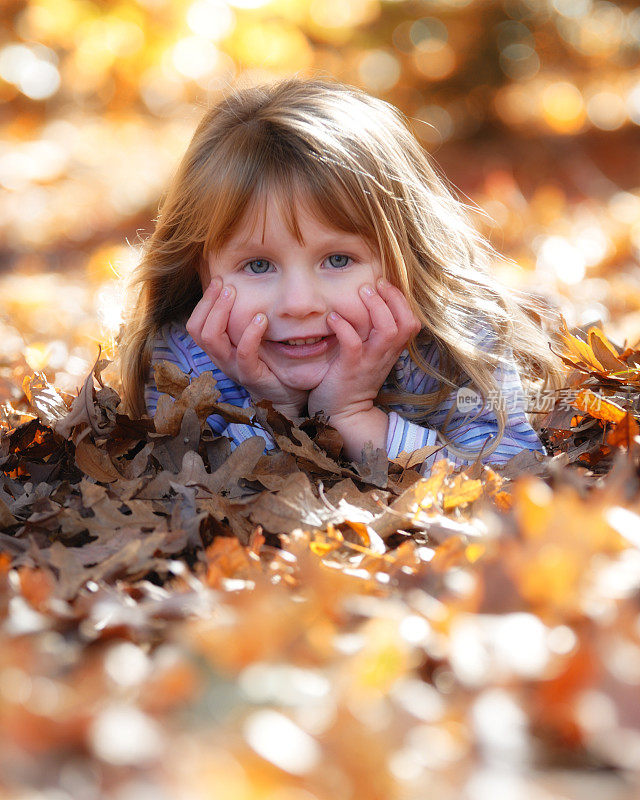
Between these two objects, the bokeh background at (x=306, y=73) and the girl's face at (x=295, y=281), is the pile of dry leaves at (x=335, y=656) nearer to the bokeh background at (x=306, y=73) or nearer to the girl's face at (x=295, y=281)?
the girl's face at (x=295, y=281)

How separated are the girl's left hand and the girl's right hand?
82 mm

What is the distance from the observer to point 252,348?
80.4 inches

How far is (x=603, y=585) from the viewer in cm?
88

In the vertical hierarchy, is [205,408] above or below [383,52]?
below

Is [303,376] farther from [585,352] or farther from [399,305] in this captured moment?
[585,352]

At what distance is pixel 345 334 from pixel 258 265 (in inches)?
10.7

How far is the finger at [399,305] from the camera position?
2080 millimetres

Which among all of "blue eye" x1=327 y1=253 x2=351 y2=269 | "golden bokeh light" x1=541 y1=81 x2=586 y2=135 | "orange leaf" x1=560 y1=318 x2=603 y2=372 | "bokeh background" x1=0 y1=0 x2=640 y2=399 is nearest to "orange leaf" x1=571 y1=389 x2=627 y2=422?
"orange leaf" x1=560 y1=318 x2=603 y2=372

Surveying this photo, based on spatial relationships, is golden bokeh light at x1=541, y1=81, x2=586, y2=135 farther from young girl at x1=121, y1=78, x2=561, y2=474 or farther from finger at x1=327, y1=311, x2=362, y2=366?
finger at x1=327, y1=311, x2=362, y2=366

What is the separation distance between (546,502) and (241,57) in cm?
781

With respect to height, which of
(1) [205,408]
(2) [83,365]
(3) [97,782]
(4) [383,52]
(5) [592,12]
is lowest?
(2) [83,365]

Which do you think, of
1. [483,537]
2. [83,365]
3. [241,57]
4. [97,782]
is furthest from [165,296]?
[241,57]

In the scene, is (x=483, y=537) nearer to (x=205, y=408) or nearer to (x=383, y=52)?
(x=205, y=408)

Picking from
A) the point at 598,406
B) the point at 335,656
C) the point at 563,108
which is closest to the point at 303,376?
the point at 598,406
